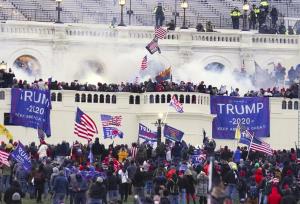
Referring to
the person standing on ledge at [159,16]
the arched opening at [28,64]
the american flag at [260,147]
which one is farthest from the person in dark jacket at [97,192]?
the person standing on ledge at [159,16]

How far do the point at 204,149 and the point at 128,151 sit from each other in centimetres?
422

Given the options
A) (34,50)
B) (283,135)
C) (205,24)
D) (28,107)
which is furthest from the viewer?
(205,24)

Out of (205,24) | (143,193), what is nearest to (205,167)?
(143,193)

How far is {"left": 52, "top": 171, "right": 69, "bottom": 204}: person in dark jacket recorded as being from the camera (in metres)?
61.2

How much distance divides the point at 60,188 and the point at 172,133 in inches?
720

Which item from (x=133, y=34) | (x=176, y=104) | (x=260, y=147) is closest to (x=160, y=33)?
(x=133, y=34)

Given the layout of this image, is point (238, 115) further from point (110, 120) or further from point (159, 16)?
point (159, 16)

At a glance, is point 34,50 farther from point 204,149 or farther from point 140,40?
point 204,149

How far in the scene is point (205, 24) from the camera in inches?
4274

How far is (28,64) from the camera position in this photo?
99.1 m

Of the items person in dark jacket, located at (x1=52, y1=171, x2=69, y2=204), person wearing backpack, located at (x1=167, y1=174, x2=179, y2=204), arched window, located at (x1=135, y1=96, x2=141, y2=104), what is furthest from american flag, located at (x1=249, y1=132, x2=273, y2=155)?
person in dark jacket, located at (x1=52, y1=171, x2=69, y2=204)

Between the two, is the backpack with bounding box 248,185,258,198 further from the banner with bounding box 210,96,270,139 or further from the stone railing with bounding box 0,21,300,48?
the stone railing with bounding box 0,21,300,48

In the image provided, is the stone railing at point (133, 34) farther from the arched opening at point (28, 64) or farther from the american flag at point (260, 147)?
the american flag at point (260, 147)

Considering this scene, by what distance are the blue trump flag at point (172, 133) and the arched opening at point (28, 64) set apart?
839 inches
